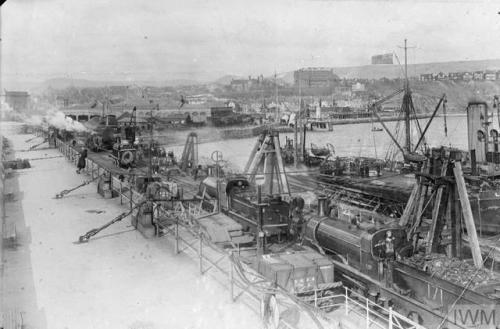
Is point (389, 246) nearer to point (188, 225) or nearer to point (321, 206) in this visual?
point (321, 206)

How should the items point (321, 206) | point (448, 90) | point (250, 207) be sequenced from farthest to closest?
point (448, 90) → point (250, 207) → point (321, 206)

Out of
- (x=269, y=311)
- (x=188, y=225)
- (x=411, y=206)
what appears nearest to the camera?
(x=269, y=311)

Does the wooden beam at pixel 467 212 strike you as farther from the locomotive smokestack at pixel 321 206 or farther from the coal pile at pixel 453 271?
the locomotive smokestack at pixel 321 206

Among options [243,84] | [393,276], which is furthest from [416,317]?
[243,84]

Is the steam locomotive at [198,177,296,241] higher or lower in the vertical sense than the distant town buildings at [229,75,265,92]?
lower

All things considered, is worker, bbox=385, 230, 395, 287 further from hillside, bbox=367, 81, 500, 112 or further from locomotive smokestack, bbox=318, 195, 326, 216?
hillside, bbox=367, 81, 500, 112

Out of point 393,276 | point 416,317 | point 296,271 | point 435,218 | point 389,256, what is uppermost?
point 435,218

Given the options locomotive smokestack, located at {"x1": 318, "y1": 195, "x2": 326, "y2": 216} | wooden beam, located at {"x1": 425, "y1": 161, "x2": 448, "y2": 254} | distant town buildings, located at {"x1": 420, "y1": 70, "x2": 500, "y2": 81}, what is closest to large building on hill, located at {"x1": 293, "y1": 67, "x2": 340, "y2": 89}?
distant town buildings, located at {"x1": 420, "y1": 70, "x2": 500, "y2": 81}

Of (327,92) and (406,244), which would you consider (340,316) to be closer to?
(406,244)
